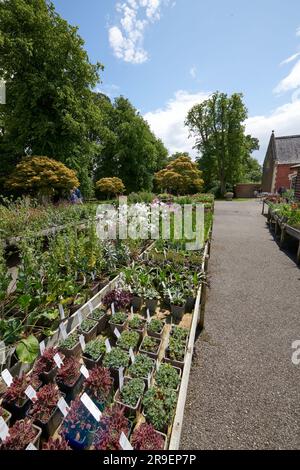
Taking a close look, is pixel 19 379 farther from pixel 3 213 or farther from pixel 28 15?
pixel 28 15

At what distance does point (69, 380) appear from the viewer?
1.73 meters

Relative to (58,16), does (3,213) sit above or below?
below

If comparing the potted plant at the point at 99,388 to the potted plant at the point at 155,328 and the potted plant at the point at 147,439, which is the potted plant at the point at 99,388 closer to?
the potted plant at the point at 147,439

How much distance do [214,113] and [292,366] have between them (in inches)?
1213

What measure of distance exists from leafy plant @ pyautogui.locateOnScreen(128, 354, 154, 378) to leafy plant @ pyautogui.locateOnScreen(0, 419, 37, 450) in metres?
0.78

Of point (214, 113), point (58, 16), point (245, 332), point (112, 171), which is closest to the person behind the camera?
point (245, 332)

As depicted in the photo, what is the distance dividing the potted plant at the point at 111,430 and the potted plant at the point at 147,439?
0.23 feet

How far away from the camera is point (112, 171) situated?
23281 mm

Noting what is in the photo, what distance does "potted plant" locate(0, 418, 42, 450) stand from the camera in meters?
1.26

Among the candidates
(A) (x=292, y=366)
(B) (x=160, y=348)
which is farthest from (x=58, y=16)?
(A) (x=292, y=366)

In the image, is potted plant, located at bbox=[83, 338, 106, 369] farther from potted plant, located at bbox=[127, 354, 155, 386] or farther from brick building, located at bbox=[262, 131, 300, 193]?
brick building, located at bbox=[262, 131, 300, 193]

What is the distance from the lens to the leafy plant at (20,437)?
126cm

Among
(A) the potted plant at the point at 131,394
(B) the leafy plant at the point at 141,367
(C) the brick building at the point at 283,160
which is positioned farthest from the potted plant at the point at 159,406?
(C) the brick building at the point at 283,160

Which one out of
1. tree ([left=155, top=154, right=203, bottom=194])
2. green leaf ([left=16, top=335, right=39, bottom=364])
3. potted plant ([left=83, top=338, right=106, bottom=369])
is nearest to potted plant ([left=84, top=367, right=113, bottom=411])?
potted plant ([left=83, top=338, right=106, bottom=369])
